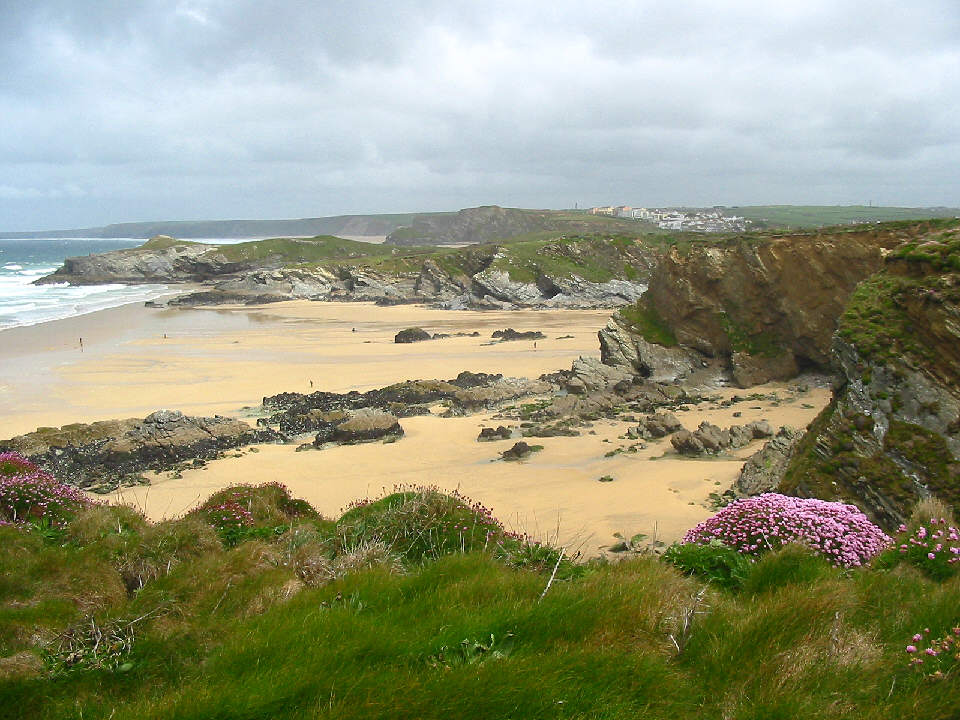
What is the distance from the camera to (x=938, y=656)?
12.5ft

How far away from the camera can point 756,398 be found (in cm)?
2509

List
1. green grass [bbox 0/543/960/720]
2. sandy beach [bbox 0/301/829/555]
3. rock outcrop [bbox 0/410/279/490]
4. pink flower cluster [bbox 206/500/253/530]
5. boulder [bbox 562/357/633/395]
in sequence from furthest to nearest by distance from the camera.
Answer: boulder [bbox 562/357/633/395], rock outcrop [bbox 0/410/279/490], sandy beach [bbox 0/301/829/555], pink flower cluster [bbox 206/500/253/530], green grass [bbox 0/543/960/720]

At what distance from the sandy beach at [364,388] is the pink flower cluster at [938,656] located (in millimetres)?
3774

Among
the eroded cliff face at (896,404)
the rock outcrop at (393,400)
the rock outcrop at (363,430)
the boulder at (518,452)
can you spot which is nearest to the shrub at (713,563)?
the eroded cliff face at (896,404)

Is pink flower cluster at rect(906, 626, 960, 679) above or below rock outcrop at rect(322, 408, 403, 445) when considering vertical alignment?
above

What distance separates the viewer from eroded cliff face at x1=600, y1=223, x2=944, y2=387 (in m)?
25.9

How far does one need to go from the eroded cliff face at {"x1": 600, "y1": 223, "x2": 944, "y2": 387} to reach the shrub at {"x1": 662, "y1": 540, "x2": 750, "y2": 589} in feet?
69.5

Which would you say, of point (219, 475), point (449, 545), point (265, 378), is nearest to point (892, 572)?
point (449, 545)

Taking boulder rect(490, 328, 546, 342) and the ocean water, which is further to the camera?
the ocean water

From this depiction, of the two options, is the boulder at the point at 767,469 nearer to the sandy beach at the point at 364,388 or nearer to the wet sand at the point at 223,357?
the sandy beach at the point at 364,388

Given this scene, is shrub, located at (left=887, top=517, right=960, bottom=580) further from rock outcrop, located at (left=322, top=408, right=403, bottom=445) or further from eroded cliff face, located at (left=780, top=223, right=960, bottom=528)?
rock outcrop, located at (left=322, top=408, right=403, bottom=445)

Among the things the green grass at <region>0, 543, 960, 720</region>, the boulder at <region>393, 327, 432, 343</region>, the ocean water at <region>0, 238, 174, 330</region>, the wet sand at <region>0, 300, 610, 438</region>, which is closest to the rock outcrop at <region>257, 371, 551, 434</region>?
the wet sand at <region>0, 300, 610, 438</region>

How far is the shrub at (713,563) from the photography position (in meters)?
5.96

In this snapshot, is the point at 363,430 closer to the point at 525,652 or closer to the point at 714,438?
the point at 714,438
